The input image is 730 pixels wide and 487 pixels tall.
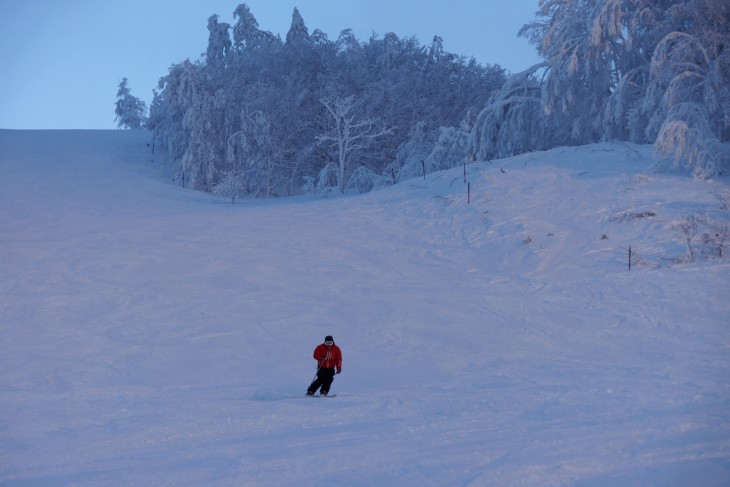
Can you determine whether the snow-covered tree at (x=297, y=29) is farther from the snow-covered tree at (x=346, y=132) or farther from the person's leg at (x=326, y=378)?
the person's leg at (x=326, y=378)

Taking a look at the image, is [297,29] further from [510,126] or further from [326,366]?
[326,366]

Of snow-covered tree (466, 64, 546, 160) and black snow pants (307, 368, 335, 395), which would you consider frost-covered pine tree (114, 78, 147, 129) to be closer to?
snow-covered tree (466, 64, 546, 160)

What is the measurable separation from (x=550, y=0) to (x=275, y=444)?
3091cm

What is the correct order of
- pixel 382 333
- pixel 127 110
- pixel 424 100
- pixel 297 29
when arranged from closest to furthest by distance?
1. pixel 382 333
2. pixel 424 100
3. pixel 297 29
4. pixel 127 110

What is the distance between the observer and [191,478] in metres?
6.12

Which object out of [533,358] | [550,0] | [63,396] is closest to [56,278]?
[63,396]

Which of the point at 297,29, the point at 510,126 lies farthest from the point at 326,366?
the point at 297,29

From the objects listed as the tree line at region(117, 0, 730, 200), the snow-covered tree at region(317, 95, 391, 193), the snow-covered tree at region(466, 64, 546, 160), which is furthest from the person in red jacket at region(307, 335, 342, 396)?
the snow-covered tree at region(317, 95, 391, 193)

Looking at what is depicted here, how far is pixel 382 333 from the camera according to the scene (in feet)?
49.1

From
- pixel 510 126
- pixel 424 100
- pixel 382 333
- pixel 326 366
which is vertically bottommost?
pixel 382 333

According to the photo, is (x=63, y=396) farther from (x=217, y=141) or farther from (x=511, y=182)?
(x=217, y=141)

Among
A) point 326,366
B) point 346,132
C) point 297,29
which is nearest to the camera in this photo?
point 326,366

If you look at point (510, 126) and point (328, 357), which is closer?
point (328, 357)

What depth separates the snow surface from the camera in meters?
6.61
